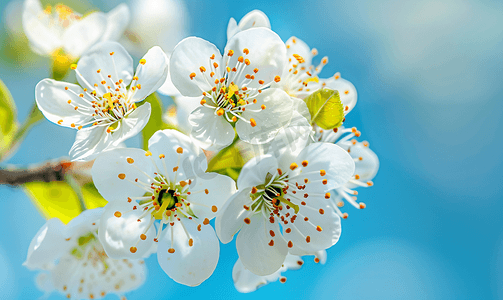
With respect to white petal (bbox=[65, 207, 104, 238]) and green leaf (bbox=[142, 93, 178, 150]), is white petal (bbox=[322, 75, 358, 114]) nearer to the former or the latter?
green leaf (bbox=[142, 93, 178, 150])

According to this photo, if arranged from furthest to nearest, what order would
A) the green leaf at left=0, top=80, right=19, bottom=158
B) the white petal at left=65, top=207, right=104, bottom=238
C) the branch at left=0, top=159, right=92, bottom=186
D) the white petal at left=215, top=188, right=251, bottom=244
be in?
the green leaf at left=0, top=80, right=19, bottom=158
the branch at left=0, top=159, right=92, bottom=186
the white petal at left=65, top=207, right=104, bottom=238
the white petal at left=215, top=188, right=251, bottom=244

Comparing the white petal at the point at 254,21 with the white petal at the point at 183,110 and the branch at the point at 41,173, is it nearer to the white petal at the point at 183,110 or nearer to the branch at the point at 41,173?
the white petal at the point at 183,110

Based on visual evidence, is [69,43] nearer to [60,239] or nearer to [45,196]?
[45,196]

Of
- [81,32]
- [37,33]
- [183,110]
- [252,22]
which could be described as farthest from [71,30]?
[252,22]

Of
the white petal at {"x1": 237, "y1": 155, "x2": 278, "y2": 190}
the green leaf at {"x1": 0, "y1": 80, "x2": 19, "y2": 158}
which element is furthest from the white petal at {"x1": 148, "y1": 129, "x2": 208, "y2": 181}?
the green leaf at {"x1": 0, "y1": 80, "x2": 19, "y2": 158}

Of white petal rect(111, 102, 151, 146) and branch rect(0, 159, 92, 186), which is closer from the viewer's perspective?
white petal rect(111, 102, 151, 146)

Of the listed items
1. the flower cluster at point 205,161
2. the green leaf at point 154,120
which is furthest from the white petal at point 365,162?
the green leaf at point 154,120
